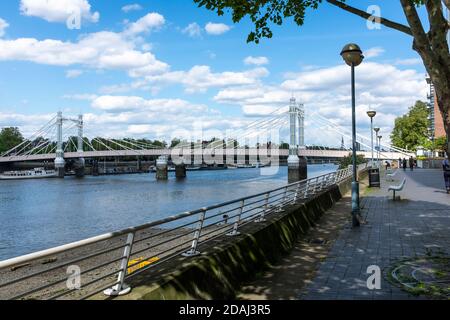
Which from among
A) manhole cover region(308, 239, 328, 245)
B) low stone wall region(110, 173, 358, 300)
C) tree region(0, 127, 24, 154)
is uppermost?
tree region(0, 127, 24, 154)

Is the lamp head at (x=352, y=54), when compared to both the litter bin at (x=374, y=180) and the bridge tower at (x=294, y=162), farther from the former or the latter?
the bridge tower at (x=294, y=162)

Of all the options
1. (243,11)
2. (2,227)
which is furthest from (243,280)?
Answer: (2,227)

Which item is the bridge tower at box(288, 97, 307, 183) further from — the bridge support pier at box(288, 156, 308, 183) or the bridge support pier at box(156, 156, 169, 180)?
the bridge support pier at box(156, 156, 169, 180)

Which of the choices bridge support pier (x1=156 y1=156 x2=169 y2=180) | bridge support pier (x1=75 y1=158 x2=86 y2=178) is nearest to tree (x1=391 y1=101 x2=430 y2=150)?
bridge support pier (x1=156 y1=156 x2=169 y2=180)

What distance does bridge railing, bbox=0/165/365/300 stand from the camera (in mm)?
3922

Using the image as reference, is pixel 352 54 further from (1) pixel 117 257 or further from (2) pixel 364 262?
(1) pixel 117 257

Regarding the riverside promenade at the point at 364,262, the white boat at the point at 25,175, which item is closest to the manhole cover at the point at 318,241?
the riverside promenade at the point at 364,262

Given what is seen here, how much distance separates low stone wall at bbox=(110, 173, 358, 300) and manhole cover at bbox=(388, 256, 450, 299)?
6.80 feet

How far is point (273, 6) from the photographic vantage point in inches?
337

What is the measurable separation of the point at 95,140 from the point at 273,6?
133203mm

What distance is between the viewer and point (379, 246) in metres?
8.66

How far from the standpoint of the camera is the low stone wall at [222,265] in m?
4.70

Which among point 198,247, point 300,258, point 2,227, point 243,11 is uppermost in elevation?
point 243,11
